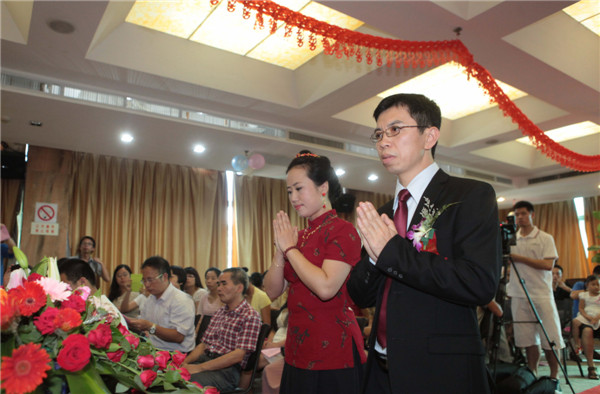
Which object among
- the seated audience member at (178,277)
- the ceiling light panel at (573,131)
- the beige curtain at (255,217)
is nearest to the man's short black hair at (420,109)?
the seated audience member at (178,277)

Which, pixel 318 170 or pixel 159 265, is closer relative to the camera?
pixel 318 170

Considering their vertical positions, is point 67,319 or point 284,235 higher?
point 284,235

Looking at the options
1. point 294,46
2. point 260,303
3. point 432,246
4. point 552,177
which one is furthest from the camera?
point 552,177

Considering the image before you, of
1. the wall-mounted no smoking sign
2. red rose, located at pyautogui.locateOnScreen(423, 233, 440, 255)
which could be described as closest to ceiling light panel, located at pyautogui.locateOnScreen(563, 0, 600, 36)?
red rose, located at pyautogui.locateOnScreen(423, 233, 440, 255)

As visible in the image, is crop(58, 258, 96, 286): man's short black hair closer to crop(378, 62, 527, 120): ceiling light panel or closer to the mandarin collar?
the mandarin collar

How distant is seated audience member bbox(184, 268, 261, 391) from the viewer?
2549 mm

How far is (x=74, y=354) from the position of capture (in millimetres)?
647

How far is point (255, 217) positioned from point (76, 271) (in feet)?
19.1

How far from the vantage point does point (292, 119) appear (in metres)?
5.62

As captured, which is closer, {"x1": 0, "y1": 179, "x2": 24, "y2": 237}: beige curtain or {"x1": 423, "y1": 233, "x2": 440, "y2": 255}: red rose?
{"x1": 423, "y1": 233, "x2": 440, "y2": 255}: red rose

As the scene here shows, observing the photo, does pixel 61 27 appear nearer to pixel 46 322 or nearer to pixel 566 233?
pixel 46 322

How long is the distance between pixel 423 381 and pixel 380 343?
18cm

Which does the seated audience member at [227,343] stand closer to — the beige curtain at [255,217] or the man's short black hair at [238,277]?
the man's short black hair at [238,277]

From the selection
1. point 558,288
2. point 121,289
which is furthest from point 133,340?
point 558,288
